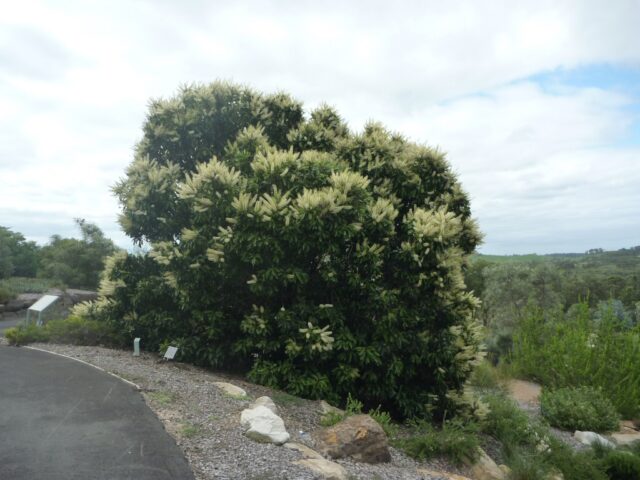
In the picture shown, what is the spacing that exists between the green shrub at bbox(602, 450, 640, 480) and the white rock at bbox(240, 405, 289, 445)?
4.92 m

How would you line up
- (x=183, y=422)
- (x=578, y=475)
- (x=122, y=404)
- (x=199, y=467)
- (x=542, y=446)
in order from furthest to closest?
(x=542, y=446) < (x=578, y=475) < (x=122, y=404) < (x=183, y=422) < (x=199, y=467)

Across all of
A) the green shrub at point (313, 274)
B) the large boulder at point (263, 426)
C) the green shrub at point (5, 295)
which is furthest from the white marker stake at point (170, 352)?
the green shrub at point (5, 295)

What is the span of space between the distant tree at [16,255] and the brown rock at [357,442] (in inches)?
901

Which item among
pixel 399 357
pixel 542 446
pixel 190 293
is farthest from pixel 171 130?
pixel 542 446

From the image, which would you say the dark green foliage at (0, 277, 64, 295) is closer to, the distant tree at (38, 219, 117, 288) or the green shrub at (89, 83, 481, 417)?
the distant tree at (38, 219, 117, 288)

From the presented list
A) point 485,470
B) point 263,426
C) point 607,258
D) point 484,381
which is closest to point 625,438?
point 484,381

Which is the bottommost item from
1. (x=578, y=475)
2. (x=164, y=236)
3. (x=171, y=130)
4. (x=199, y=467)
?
(x=578, y=475)

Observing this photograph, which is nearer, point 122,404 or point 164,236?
point 122,404

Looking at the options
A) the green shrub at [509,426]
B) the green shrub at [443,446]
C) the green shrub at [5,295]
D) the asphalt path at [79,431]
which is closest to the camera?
the asphalt path at [79,431]

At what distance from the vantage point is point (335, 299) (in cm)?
780

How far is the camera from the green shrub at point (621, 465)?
23.8ft

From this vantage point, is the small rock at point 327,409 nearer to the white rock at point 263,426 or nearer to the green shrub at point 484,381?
the white rock at point 263,426

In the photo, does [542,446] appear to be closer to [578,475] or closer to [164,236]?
[578,475]

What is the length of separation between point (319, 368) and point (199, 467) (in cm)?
330
